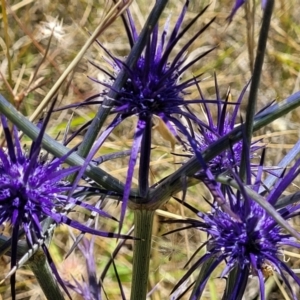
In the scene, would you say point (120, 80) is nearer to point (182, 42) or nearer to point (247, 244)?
point (247, 244)

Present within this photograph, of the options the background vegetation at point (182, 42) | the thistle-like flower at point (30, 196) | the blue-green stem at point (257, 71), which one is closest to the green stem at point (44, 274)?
the thistle-like flower at point (30, 196)

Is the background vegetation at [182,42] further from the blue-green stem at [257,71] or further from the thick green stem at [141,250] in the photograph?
the blue-green stem at [257,71]

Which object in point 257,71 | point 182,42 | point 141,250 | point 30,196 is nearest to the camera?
point 257,71

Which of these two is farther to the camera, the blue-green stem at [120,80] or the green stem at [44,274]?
the green stem at [44,274]

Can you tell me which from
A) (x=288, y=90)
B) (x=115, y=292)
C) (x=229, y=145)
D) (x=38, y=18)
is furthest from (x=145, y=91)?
(x=38, y=18)

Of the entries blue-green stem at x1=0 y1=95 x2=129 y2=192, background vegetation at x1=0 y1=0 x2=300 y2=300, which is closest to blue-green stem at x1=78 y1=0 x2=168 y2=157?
blue-green stem at x1=0 y1=95 x2=129 y2=192

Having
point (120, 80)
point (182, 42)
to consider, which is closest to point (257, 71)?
point (120, 80)

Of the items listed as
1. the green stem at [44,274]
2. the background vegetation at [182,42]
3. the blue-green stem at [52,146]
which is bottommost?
the green stem at [44,274]
